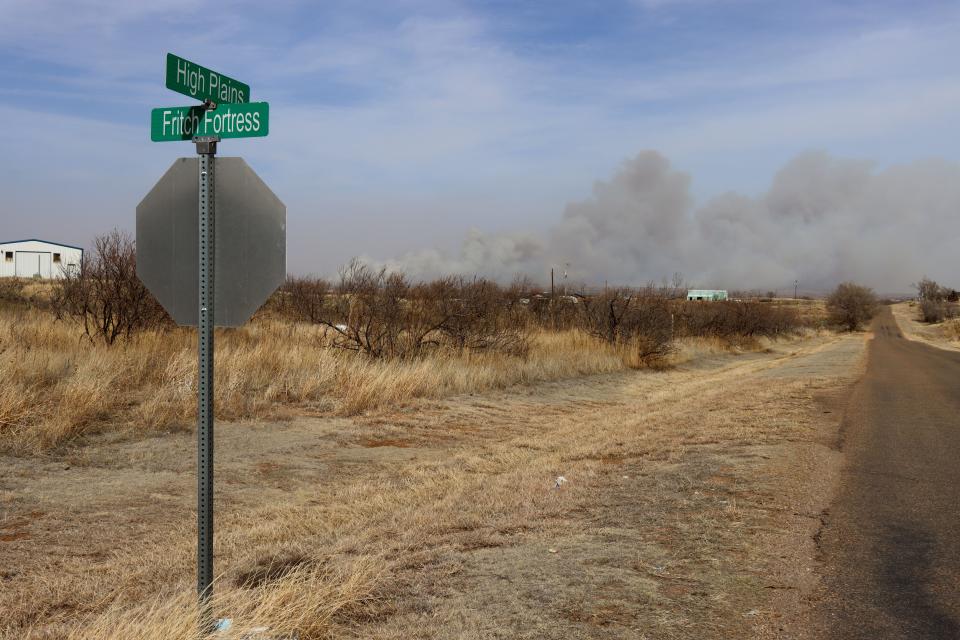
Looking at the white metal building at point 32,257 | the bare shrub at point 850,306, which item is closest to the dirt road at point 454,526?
the white metal building at point 32,257

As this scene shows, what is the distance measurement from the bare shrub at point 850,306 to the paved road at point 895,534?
260ft

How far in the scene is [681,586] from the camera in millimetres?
4613

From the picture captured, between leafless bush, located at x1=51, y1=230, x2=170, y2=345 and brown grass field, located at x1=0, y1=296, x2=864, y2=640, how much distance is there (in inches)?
46.3

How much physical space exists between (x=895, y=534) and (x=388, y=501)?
14.5 ft

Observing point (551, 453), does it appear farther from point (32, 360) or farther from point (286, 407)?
point (32, 360)

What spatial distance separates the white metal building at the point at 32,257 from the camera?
62.7m

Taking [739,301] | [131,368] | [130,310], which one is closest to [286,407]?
[131,368]

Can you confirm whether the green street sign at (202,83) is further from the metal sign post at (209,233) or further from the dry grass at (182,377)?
the dry grass at (182,377)

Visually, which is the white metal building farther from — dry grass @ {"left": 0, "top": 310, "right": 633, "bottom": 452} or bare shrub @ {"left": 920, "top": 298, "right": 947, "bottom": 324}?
bare shrub @ {"left": 920, "top": 298, "right": 947, "bottom": 324}

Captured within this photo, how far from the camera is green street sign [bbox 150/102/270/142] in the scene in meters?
3.71

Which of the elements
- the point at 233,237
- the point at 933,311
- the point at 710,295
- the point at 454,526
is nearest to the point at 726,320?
the point at 454,526

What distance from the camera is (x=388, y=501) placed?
7613mm

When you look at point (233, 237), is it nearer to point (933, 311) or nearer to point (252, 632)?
point (252, 632)

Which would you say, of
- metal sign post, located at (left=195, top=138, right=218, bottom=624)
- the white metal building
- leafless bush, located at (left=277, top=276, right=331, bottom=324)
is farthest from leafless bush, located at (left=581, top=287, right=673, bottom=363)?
the white metal building
